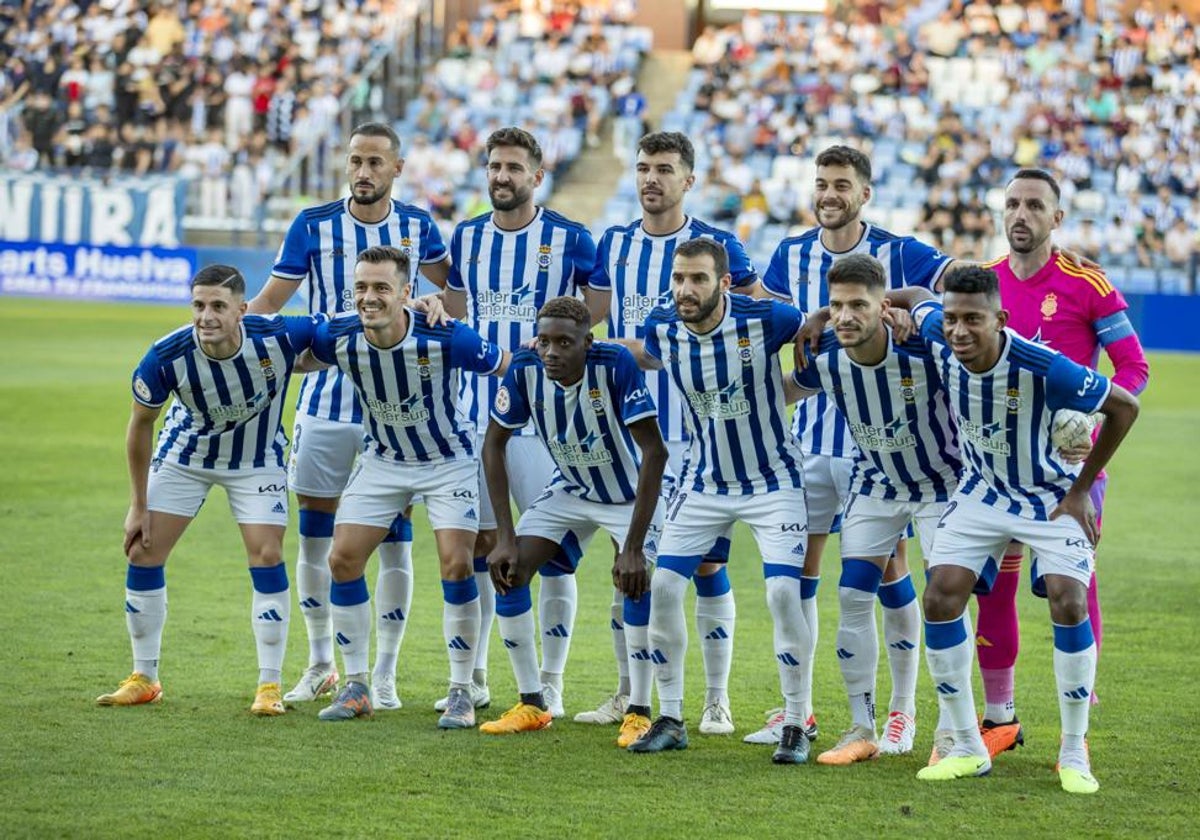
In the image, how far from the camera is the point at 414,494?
734cm

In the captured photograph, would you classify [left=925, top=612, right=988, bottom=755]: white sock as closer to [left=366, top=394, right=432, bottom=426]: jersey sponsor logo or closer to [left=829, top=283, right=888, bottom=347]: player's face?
[left=829, top=283, right=888, bottom=347]: player's face

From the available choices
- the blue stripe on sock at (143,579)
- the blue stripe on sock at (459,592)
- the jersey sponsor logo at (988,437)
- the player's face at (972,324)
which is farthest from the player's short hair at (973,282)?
the blue stripe on sock at (143,579)

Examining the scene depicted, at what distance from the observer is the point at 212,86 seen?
33469 millimetres

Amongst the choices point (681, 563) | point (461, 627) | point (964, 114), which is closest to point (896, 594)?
point (681, 563)

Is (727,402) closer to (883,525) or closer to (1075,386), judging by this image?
(883,525)

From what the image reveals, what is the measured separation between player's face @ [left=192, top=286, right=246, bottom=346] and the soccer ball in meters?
3.33

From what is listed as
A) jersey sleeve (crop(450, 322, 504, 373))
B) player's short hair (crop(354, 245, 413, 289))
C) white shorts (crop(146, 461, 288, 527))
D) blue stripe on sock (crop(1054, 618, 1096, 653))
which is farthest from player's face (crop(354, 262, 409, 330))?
blue stripe on sock (crop(1054, 618, 1096, 653))

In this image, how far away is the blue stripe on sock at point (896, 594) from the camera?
6.93 metres

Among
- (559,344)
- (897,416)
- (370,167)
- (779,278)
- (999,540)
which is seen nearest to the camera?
(999,540)

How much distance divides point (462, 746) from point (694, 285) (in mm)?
1970

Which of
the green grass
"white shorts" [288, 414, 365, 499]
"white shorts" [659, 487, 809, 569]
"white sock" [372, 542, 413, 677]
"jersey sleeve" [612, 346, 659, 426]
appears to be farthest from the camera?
"white shorts" [288, 414, 365, 499]

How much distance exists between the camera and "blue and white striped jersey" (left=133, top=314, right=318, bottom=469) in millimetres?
7316

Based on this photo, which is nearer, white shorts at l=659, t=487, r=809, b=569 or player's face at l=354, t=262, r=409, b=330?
white shorts at l=659, t=487, r=809, b=569

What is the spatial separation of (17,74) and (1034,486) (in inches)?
1252
